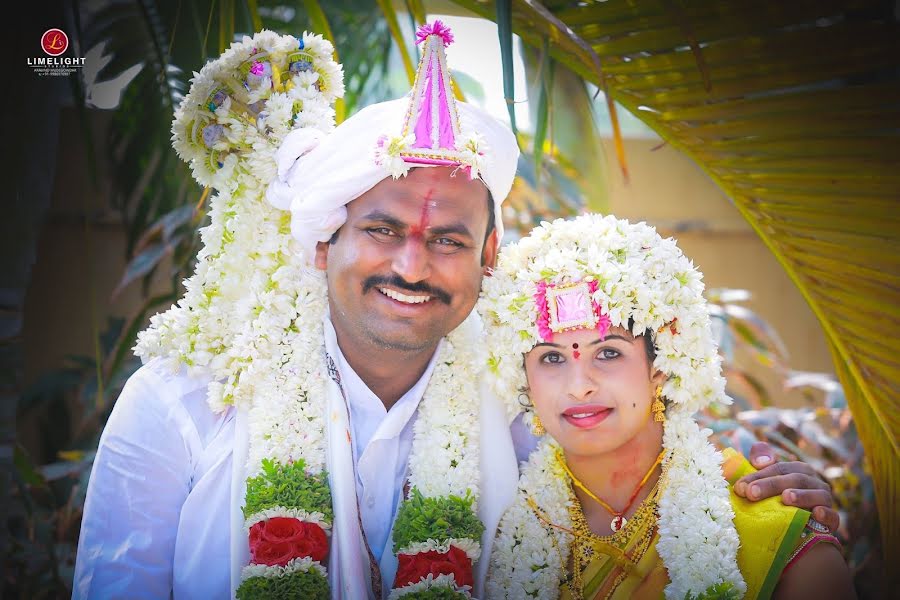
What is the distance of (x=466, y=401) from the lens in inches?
121

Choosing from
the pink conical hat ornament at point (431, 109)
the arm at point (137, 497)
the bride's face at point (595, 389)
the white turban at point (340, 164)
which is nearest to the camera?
the bride's face at point (595, 389)

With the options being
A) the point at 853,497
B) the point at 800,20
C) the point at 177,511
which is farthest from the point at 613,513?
the point at 853,497

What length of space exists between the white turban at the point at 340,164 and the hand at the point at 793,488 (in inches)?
53.1

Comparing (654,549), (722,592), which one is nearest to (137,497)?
(654,549)

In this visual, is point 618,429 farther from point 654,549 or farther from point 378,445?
point 378,445

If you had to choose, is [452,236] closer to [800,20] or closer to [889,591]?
[800,20]

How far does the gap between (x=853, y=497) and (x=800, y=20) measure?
2.84 m

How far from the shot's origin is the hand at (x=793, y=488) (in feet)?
7.93

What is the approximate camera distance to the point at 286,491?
106 inches

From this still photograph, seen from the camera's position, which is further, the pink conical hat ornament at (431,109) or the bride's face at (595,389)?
the pink conical hat ornament at (431,109)

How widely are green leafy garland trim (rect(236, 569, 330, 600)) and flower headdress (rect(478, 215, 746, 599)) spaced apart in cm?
60

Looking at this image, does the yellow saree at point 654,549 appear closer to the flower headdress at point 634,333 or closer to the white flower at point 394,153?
the flower headdress at point 634,333

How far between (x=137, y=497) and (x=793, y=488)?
2.10 meters

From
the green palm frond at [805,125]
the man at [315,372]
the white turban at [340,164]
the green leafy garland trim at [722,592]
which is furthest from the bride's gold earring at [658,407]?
the white turban at [340,164]
